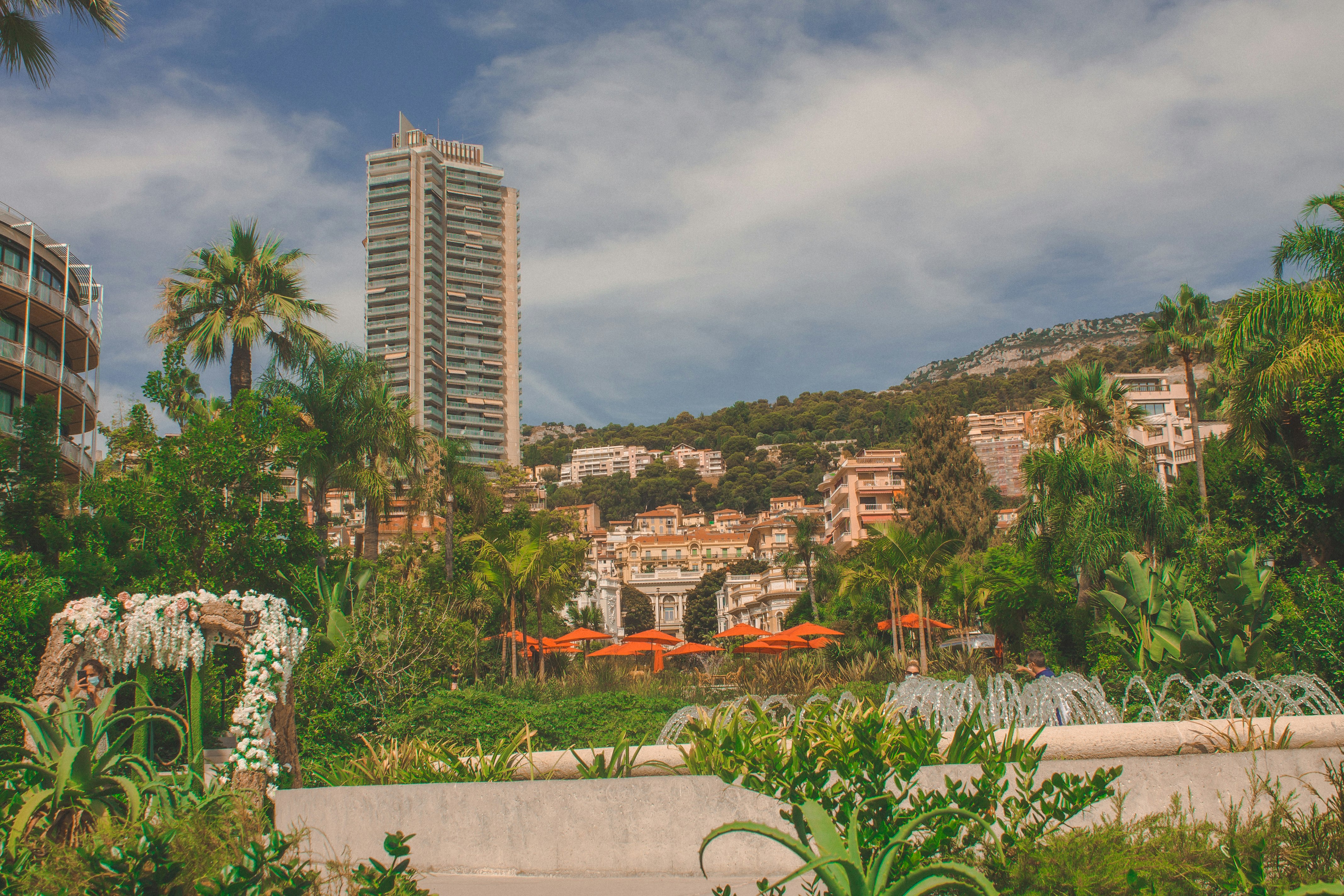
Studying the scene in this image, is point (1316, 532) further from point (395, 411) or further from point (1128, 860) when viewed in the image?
point (395, 411)

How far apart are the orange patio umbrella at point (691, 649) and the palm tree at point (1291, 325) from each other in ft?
76.6

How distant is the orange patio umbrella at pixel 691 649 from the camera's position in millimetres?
36844

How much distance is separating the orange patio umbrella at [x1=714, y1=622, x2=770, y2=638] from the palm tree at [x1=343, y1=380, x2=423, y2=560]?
43.0 feet

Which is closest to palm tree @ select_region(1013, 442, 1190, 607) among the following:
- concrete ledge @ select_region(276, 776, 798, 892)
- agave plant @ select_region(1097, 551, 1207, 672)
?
Result: agave plant @ select_region(1097, 551, 1207, 672)

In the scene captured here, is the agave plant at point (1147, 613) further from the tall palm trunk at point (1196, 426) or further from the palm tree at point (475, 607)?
the palm tree at point (475, 607)

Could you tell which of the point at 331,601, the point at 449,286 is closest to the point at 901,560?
the point at 331,601

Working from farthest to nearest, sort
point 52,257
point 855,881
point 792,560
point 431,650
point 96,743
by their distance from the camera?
point 792,560
point 52,257
point 431,650
point 96,743
point 855,881

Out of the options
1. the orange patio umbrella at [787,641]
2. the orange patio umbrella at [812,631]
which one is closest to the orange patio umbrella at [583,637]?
the orange patio umbrella at [787,641]

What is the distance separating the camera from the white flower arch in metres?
9.06

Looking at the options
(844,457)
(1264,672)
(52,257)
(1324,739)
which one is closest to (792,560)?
(844,457)

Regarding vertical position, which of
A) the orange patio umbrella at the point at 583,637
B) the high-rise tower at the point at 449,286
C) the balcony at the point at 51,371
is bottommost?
the orange patio umbrella at the point at 583,637

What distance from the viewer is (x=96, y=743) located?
788 centimetres

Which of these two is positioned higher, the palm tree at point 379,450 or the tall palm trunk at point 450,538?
the palm tree at point 379,450

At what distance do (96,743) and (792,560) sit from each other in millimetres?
62983
